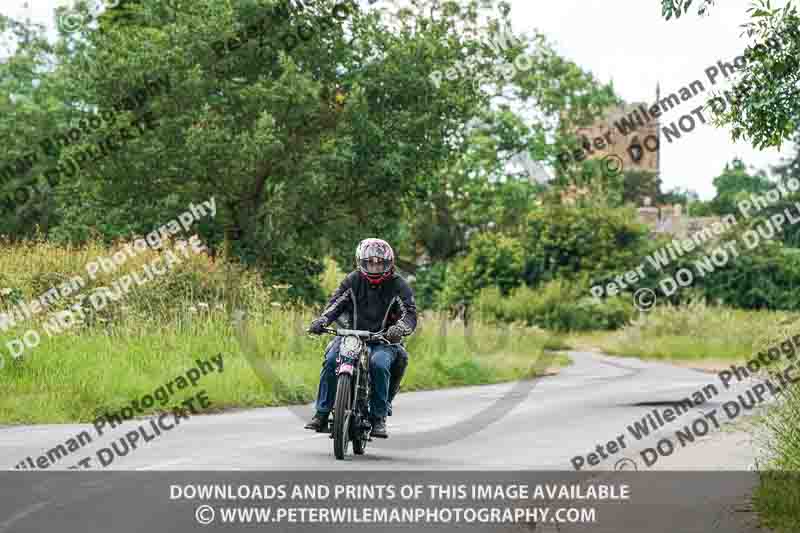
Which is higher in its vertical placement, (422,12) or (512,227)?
(422,12)

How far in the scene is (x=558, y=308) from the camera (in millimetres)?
50375

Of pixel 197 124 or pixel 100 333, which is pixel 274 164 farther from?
pixel 100 333

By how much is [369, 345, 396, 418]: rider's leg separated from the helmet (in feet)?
2.21

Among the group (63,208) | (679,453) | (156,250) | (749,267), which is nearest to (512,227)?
(749,267)

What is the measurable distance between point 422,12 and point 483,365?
2720 cm

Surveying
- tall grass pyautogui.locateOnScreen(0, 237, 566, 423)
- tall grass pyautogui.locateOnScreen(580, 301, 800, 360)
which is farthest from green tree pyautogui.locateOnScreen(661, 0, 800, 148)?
tall grass pyautogui.locateOnScreen(580, 301, 800, 360)

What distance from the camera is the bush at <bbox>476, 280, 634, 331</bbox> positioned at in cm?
4953

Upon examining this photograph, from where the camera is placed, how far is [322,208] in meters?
33.3

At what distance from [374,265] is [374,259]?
2.3 inches

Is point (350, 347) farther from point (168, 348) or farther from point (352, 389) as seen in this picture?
point (168, 348)

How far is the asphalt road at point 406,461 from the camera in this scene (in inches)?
348

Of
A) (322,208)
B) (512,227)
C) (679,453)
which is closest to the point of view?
(679,453)

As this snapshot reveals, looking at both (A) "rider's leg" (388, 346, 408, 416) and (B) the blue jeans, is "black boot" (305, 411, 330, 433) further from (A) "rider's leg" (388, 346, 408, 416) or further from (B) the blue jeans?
(A) "rider's leg" (388, 346, 408, 416)

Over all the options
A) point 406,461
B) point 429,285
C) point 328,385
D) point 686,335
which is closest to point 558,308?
point 429,285
